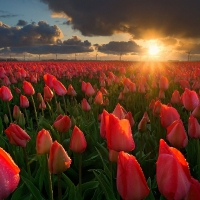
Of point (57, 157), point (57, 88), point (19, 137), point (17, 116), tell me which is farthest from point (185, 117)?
point (57, 157)

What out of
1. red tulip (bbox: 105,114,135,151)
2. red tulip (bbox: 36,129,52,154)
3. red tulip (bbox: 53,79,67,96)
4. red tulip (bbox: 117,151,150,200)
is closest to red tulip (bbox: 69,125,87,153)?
red tulip (bbox: 36,129,52,154)

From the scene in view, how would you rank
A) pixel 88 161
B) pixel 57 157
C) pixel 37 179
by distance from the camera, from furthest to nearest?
1. pixel 88 161
2. pixel 37 179
3. pixel 57 157

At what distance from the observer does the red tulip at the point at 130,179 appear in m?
1.13

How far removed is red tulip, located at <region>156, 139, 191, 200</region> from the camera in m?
1.10

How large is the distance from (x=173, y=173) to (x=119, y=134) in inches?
18.7

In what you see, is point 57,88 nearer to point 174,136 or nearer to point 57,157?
point 174,136

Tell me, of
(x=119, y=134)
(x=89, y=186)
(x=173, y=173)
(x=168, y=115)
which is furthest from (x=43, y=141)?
(x=168, y=115)

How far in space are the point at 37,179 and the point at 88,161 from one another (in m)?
0.71

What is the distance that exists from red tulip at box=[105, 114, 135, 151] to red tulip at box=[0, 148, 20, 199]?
22.1 inches

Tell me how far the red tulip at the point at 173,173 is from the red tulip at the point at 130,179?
0.07m

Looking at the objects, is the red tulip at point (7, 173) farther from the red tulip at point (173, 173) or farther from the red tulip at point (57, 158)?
the red tulip at point (173, 173)

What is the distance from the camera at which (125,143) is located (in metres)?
1.56

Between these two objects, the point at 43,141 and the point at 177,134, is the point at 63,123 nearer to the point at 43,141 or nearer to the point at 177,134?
the point at 43,141

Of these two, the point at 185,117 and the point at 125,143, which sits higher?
the point at 125,143
